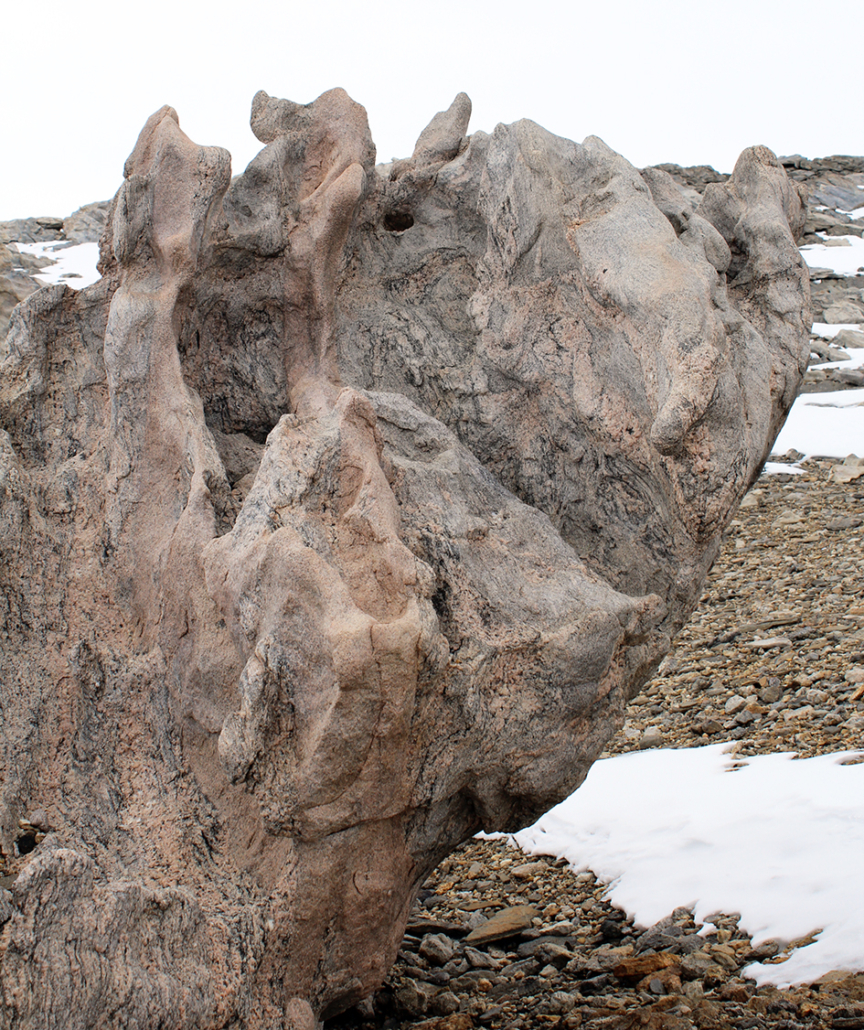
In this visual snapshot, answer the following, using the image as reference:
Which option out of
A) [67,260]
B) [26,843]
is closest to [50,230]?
[67,260]

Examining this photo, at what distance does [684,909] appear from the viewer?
5.23 m

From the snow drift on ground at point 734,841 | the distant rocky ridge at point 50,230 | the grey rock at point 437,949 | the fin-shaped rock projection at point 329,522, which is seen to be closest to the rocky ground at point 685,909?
the grey rock at point 437,949

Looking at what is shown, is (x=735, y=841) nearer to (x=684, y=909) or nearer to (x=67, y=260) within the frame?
(x=684, y=909)

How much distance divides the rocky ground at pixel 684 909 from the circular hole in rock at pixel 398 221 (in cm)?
345

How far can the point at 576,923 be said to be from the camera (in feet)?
17.8

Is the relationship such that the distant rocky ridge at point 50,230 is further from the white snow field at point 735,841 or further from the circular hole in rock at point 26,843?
the circular hole in rock at point 26,843

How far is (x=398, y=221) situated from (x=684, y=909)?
370 centimetres

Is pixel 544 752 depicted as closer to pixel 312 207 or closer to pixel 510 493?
pixel 510 493

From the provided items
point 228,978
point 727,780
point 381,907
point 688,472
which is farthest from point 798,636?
point 228,978

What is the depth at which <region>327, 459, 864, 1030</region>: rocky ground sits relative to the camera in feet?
13.7

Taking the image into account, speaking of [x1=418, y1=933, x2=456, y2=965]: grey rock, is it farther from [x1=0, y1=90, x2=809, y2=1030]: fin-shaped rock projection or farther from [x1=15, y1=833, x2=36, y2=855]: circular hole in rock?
[x1=15, y1=833, x2=36, y2=855]: circular hole in rock

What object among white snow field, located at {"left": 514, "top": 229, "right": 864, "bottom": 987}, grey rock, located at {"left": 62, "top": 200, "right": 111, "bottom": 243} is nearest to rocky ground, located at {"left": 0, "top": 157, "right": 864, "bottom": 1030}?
white snow field, located at {"left": 514, "top": 229, "right": 864, "bottom": 987}

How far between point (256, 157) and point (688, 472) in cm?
231

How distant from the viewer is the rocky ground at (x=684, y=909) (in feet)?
13.7
